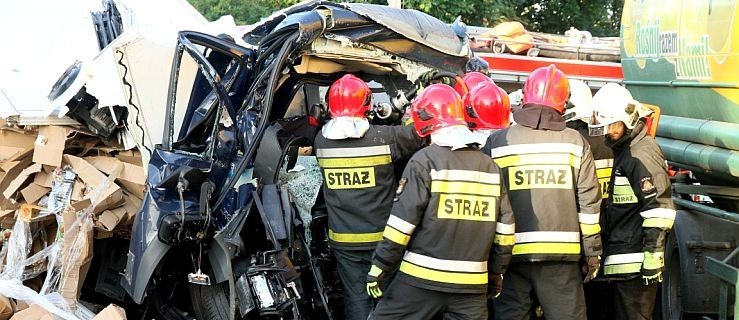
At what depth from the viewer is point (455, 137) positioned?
3.95 meters

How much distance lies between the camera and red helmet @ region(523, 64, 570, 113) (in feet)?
14.4

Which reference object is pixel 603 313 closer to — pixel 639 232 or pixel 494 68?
pixel 639 232

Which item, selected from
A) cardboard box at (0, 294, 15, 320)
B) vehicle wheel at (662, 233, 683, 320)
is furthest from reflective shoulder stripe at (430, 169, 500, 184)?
cardboard box at (0, 294, 15, 320)

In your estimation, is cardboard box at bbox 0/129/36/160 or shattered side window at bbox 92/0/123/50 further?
shattered side window at bbox 92/0/123/50

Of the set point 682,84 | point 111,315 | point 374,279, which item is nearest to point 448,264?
point 374,279

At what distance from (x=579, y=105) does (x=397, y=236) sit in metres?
1.88

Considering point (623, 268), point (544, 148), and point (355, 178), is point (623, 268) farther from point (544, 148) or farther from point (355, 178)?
point (355, 178)

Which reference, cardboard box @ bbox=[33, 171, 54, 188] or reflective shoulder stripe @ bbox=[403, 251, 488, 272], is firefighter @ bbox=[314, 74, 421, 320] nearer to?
reflective shoulder stripe @ bbox=[403, 251, 488, 272]

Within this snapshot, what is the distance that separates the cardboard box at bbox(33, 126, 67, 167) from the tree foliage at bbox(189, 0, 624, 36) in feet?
33.0

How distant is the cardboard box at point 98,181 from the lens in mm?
5453

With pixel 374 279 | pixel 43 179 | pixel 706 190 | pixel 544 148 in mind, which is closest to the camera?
pixel 374 279

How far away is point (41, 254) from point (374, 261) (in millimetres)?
2605

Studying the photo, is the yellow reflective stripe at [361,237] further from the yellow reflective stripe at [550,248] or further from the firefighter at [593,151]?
the firefighter at [593,151]

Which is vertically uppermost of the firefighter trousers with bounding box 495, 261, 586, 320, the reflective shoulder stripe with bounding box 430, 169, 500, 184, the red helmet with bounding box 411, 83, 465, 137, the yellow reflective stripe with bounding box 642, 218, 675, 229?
Answer: the red helmet with bounding box 411, 83, 465, 137
